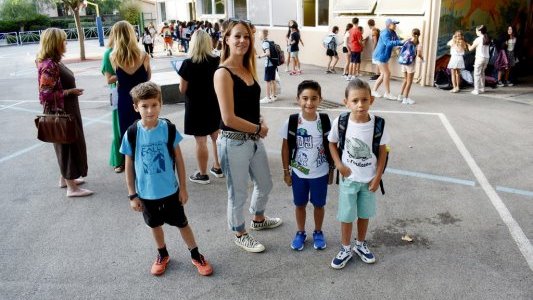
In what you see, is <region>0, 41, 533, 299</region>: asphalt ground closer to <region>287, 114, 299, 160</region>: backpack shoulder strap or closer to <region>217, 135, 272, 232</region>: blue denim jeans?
<region>217, 135, 272, 232</region>: blue denim jeans

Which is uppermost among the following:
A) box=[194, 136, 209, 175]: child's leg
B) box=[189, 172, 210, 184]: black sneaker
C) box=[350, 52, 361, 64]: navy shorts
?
box=[350, 52, 361, 64]: navy shorts

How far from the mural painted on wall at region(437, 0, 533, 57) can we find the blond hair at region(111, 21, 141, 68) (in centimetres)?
826

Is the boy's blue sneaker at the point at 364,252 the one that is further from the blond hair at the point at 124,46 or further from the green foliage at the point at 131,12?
the green foliage at the point at 131,12

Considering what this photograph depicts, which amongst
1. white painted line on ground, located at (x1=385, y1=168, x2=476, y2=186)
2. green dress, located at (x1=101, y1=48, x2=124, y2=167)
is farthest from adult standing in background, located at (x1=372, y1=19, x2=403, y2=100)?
green dress, located at (x1=101, y1=48, x2=124, y2=167)

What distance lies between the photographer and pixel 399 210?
4.53 m

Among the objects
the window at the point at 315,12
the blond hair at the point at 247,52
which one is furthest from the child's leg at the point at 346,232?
the window at the point at 315,12

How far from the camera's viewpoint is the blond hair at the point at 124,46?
486cm

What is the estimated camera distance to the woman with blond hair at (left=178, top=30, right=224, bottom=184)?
4879 mm

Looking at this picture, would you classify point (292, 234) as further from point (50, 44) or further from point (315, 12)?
point (315, 12)

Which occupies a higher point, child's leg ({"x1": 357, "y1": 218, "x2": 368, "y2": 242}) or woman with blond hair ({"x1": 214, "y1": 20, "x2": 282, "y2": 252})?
woman with blond hair ({"x1": 214, "y1": 20, "x2": 282, "y2": 252})

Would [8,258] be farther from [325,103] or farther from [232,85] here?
[325,103]

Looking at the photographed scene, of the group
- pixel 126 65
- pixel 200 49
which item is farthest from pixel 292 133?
pixel 126 65

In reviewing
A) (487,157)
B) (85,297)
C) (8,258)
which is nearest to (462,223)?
(487,157)

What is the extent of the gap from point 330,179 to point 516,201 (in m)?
2.31
